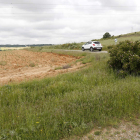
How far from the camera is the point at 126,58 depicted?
26.0 feet

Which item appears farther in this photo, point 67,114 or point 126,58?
point 126,58

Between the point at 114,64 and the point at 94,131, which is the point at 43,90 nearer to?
the point at 94,131

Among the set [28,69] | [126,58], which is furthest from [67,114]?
[28,69]

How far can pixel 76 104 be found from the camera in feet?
14.3

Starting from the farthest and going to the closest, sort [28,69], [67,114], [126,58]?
[28,69]
[126,58]
[67,114]

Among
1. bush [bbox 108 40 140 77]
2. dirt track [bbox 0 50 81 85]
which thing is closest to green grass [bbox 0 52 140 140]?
bush [bbox 108 40 140 77]

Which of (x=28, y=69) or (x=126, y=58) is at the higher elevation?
(x=126, y=58)

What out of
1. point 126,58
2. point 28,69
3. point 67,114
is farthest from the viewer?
point 28,69

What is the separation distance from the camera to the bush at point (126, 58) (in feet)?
24.6

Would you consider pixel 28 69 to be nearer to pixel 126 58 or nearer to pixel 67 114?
pixel 126 58

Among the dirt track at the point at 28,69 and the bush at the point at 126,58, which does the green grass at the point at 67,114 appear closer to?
the bush at the point at 126,58

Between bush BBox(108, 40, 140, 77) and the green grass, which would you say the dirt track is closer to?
bush BBox(108, 40, 140, 77)

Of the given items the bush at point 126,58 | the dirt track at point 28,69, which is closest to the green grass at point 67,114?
the bush at point 126,58

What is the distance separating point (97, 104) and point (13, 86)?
4.26 metres
